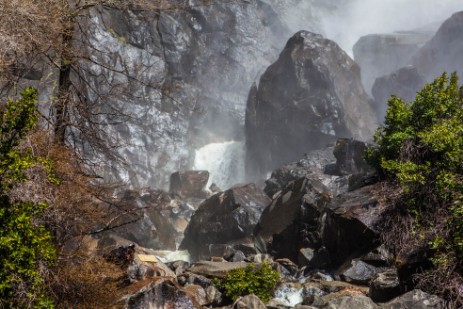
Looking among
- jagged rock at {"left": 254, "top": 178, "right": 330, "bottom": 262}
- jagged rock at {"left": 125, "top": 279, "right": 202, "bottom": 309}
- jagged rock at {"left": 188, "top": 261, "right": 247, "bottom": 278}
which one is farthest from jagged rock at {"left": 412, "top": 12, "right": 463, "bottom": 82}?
jagged rock at {"left": 125, "top": 279, "right": 202, "bottom": 309}

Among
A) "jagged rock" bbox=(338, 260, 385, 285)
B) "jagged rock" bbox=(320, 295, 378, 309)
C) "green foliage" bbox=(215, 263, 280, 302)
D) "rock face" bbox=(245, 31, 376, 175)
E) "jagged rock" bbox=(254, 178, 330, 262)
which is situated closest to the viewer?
"jagged rock" bbox=(320, 295, 378, 309)

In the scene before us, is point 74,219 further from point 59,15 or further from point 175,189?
point 175,189

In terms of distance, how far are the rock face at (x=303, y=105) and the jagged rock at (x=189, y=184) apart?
7.07 metres

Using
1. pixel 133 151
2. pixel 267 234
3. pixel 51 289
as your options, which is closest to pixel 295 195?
pixel 267 234

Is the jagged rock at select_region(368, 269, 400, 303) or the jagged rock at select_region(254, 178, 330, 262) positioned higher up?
the jagged rock at select_region(254, 178, 330, 262)

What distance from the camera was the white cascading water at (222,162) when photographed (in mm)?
34125

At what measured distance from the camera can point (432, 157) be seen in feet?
32.1

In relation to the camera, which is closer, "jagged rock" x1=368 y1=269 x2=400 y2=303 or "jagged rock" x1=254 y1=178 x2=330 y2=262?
"jagged rock" x1=368 y1=269 x2=400 y2=303

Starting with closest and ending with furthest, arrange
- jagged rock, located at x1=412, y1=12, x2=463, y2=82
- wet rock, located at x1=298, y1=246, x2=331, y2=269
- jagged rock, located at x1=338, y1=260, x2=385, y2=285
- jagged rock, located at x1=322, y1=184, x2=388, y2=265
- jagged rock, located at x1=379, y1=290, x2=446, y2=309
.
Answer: jagged rock, located at x1=379, y1=290, x2=446, y2=309 → jagged rock, located at x1=338, y1=260, x2=385, y2=285 → jagged rock, located at x1=322, y1=184, x2=388, y2=265 → wet rock, located at x1=298, y1=246, x2=331, y2=269 → jagged rock, located at x1=412, y1=12, x2=463, y2=82

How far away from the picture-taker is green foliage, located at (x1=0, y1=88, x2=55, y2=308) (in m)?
5.20

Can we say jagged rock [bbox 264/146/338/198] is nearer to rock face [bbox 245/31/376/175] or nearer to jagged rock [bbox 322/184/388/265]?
rock face [bbox 245/31/376/175]

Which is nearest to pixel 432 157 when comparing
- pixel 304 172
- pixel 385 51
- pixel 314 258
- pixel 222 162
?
pixel 314 258

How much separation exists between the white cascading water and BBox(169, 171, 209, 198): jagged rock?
17.9ft

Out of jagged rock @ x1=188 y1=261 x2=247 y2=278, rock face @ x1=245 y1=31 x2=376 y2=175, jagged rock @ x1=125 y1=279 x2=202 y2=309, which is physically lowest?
jagged rock @ x1=125 y1=279 x2=202 y2=309
